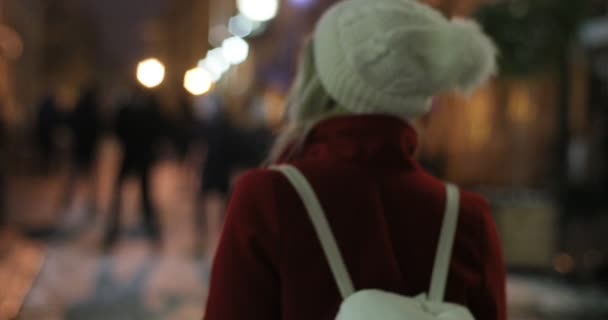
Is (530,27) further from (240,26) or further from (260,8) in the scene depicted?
(240,26)

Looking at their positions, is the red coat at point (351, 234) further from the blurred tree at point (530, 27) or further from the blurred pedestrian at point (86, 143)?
the blurred pedestrian at point (86, 143)

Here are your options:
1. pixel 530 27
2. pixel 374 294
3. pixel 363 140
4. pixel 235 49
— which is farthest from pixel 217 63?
pixel 374 294

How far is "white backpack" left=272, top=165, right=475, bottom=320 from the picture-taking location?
1467 millimetres

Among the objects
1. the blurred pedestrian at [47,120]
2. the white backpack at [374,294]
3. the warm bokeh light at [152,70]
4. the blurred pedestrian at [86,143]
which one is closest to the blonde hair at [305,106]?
the white backpack at [374,294]

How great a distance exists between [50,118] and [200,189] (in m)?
4.73

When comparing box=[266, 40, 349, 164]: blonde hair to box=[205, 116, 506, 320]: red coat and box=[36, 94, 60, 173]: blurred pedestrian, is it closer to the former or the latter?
box=[205, 116, 506, 320]: red coat

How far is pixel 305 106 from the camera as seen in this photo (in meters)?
1.77

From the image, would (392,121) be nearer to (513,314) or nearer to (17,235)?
(513,314)

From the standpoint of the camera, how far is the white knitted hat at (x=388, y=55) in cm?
163

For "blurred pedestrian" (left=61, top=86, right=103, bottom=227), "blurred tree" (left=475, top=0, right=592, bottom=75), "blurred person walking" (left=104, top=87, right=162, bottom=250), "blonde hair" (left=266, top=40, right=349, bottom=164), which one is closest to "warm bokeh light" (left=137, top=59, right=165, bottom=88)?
A: "blurred person walking" (left=104, top=87, right=162, bottom=250)

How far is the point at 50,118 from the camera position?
1241 cm

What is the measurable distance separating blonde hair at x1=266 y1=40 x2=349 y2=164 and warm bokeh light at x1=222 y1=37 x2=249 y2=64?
23.4 meters

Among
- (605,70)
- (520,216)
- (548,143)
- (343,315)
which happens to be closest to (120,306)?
(520,216)

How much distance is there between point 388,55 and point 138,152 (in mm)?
7789
